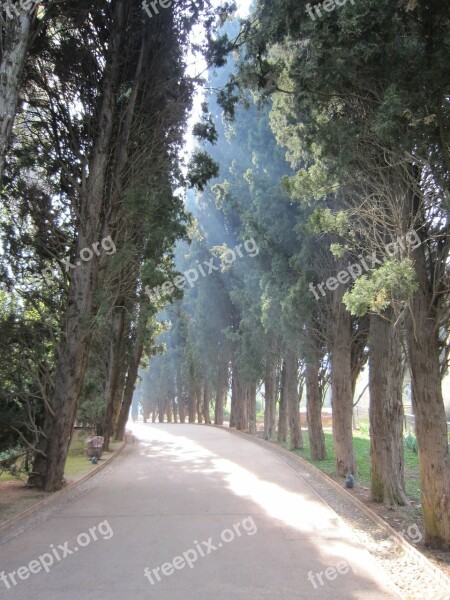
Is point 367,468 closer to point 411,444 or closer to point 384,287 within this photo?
point 411,444

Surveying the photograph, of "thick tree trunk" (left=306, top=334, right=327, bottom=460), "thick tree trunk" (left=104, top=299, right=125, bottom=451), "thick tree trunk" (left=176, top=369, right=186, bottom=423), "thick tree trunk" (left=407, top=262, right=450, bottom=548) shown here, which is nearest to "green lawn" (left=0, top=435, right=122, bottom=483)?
"thick tree trunk" (left=104, top=299, right=125, bottom=451)

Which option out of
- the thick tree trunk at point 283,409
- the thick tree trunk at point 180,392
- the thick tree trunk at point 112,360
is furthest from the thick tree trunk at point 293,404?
the thick tree trunk at point 180,392

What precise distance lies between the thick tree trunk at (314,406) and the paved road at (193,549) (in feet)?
16.2

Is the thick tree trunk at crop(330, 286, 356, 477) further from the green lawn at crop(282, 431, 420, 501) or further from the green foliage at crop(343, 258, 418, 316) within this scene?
the green foliage at crop(343, 258, 418, 316)

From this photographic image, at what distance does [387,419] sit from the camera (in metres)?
8.21

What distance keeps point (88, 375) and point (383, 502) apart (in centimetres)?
1053

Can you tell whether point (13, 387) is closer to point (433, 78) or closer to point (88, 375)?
point (88, 375)

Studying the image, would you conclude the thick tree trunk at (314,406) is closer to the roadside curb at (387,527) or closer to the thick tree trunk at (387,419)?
the roadside curb at (387,527)

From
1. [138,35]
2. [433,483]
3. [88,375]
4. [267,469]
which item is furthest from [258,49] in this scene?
[88,375]

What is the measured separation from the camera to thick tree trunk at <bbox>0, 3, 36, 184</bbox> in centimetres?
561

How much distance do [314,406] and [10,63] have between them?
11878mm

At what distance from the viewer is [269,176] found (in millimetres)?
14484

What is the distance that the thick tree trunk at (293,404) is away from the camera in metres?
16.8

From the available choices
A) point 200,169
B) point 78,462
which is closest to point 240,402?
point 78,462
